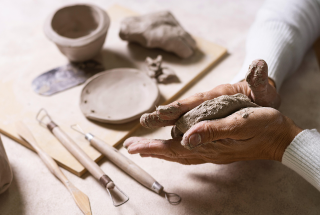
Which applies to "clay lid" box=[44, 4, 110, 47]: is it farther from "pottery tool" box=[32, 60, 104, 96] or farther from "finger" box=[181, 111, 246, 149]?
"finger" box=[181, 111, 246, 149]

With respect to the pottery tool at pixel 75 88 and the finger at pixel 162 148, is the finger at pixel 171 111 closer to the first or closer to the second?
the finger at pixel 162 148

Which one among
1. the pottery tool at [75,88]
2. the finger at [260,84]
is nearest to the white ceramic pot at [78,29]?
the pottery tool at [75,88]

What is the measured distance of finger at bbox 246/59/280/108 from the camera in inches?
48.9

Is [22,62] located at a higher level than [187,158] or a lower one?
lower

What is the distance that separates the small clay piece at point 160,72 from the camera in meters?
2.13

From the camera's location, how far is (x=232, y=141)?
132 cm

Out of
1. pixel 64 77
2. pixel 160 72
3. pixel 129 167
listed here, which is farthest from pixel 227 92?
pixel 64 77

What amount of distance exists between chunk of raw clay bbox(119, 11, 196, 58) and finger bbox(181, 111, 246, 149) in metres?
1.16

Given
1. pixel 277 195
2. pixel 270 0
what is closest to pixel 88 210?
pixel 277 195

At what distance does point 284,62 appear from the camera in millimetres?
1860

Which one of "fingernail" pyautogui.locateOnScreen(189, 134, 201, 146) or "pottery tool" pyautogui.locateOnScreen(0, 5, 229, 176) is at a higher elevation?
"fingernail" pyautogui.locateOnScreen(189, 134, 201, 146)

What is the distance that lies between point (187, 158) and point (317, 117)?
1.01m

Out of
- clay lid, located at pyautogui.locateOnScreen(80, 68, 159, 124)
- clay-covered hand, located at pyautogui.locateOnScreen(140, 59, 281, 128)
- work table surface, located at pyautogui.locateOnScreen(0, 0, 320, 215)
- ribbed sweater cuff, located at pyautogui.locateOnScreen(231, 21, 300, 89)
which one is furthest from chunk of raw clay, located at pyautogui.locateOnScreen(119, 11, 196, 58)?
clay-covered hand, located at pyautogui.locateOnScreen(140, 59, 281, 128)

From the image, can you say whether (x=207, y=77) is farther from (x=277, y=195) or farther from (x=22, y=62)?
(x=22, y=62)
